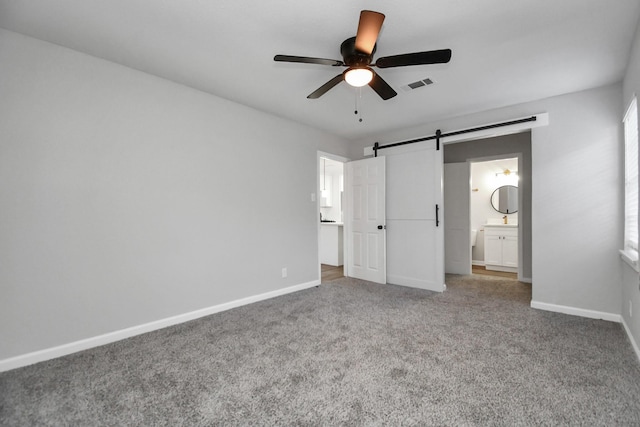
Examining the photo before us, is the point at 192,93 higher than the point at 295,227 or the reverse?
higher

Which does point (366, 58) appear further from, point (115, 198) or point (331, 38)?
point (115, 198)

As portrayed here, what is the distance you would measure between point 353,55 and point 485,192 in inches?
230

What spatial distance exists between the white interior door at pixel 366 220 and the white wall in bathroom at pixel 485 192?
303 centimetres

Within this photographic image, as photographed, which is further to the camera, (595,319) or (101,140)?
(595,319)

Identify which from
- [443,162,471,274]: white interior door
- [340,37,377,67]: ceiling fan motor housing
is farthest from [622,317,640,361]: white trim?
[340,37,377,67]: ceiling fan motor housing

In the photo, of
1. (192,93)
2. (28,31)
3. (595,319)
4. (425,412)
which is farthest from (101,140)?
(595,319)

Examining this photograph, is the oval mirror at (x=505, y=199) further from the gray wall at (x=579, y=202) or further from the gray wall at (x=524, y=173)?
the gray wall at (x=579, y=202)

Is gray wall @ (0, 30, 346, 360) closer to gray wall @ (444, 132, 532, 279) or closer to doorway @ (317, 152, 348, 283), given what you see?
doorway @ (317, 152, 348, 283)

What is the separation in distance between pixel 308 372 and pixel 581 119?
3893 mm

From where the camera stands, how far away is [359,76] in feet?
7.46

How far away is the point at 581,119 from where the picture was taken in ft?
10.5

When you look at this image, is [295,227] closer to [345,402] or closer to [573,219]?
[345,402]

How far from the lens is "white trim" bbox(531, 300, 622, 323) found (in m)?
3.03

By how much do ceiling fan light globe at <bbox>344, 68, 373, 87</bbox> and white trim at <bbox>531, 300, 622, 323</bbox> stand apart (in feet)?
10.9
